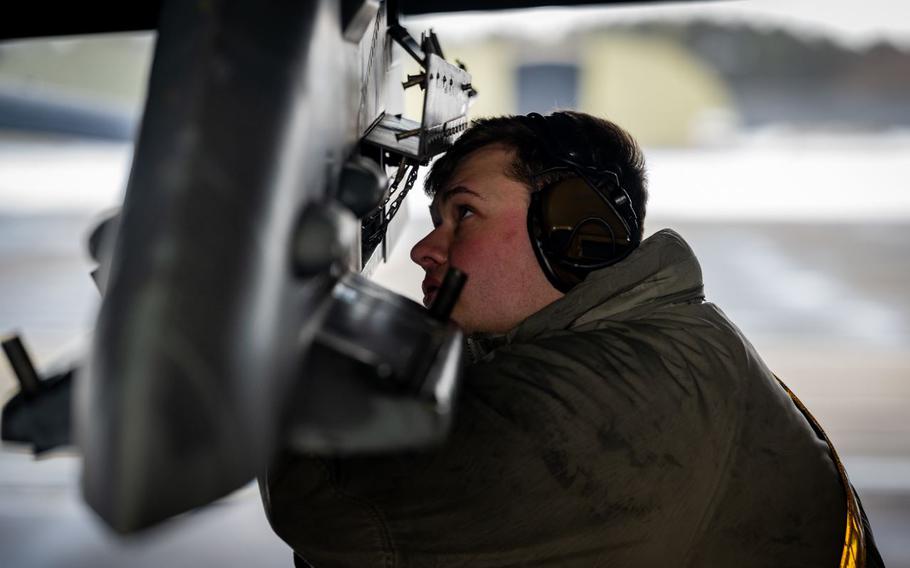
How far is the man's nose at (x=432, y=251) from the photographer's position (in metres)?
0.77

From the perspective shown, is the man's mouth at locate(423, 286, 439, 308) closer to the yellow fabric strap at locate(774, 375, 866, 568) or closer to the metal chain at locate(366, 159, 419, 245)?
the metal chain at locate(366, 159, 419, 245)

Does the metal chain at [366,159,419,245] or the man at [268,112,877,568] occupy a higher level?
the metal chain at [366,159,419,245]

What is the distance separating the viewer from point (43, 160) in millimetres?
11016

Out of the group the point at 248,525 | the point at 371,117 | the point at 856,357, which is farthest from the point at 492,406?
the point at 856,357

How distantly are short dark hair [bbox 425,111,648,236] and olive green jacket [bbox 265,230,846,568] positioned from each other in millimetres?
93

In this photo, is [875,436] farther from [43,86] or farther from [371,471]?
[43,86]

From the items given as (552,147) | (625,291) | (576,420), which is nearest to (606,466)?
(576,420)

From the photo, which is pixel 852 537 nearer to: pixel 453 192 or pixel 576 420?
pixel 576 420

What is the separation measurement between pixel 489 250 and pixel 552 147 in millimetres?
109

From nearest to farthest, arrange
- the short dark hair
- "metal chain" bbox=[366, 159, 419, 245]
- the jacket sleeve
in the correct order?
the jacket sleeve → "metal chain" bbox=[366, 159, 419, 245] → the short dark hair

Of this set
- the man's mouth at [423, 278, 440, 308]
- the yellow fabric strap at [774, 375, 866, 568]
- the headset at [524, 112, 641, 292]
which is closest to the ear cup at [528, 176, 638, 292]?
the headset at [524, 112, 641, 292]

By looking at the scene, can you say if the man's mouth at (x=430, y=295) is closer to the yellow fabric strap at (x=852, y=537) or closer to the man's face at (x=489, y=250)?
the man's face at (x=489, y=250)

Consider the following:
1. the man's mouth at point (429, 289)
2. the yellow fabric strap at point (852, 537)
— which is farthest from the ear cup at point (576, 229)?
the yellow fabric strap at point (852, 537)

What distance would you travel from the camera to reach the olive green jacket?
0.52 metres
